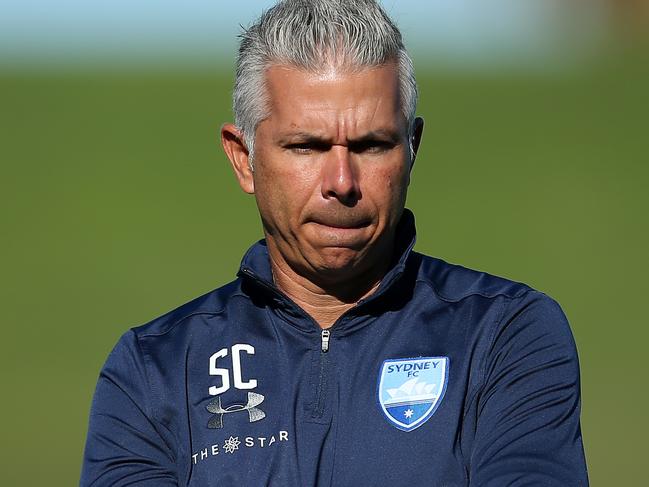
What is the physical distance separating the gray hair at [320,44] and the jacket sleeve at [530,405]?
546 millimetres

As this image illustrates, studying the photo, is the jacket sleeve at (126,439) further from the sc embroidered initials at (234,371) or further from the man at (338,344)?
the sc embroidered initials at (234,371)

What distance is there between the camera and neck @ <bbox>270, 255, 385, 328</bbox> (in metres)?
3.09

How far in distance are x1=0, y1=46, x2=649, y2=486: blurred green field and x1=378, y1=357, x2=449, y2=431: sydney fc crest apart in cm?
694

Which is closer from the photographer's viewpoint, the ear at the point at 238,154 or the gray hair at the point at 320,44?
the gray hair at the point at 320,44

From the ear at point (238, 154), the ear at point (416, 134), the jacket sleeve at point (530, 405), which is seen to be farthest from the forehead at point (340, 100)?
the jacket sleeve at point (530, 405)

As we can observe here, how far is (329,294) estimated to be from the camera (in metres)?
3.11

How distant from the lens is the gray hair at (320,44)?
2885mm

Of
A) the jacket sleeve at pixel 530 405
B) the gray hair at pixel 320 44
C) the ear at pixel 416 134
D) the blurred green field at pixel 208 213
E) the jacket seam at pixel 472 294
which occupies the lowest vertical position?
the jacket sleeve at pixel 530 405

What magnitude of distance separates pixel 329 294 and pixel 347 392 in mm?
339

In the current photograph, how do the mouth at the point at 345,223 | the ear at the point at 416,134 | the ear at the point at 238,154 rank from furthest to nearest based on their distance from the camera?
the ear at the point at 238,154
the ear at the point at 416,134
the mouth at the point at 345,223

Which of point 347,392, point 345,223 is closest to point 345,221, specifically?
point 345,223

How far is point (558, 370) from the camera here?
2.76 meters

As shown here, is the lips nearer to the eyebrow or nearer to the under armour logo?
the eyebrow

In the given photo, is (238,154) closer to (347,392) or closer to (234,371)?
(234,371)
